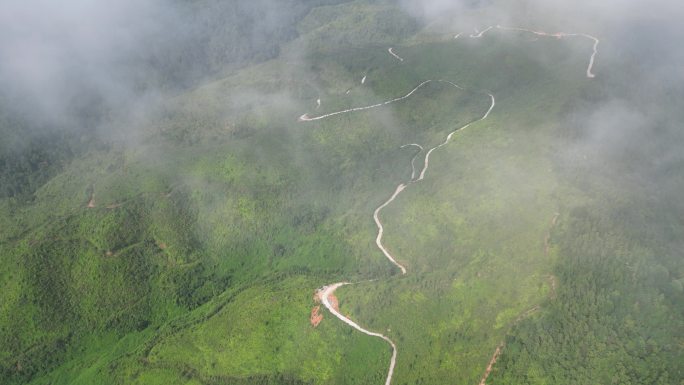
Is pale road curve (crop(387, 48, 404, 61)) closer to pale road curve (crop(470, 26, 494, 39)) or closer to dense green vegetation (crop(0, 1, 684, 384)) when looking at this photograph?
dense green vegetation (crop(0, 1, 684, 384))

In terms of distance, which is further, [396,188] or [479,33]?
[479,33]

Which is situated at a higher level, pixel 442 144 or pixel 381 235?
pixel 442 144

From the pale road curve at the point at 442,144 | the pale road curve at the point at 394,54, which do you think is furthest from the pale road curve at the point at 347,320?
the pale road curve at the point at 394,54

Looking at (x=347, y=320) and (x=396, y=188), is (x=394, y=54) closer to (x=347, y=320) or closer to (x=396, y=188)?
(x=396, y=188)

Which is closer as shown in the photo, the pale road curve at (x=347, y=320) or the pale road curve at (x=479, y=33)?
the pale road curve at (x=347, y=320)

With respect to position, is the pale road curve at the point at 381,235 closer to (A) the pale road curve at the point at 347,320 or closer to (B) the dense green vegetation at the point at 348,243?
(A) the pale road curve at the point at 347,320

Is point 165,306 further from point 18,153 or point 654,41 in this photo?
point 654,41

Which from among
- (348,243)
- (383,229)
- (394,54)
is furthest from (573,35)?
(348,243)

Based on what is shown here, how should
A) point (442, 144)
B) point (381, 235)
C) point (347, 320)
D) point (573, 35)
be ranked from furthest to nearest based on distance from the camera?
point (573, 35) < point (442, 144) < point (381, 235) < point (347, 320)

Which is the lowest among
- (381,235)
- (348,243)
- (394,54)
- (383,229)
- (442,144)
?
(348,243)
